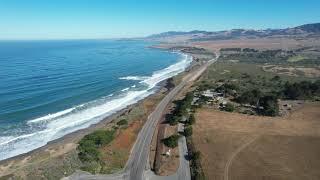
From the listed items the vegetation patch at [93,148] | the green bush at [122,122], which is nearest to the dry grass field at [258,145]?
the green bush at [122,122]

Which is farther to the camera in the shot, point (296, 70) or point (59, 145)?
point (296, 70)

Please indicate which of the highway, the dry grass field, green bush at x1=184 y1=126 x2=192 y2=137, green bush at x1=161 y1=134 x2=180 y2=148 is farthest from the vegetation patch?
the dry grass field

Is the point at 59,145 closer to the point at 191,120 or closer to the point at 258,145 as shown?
the point at 191,120

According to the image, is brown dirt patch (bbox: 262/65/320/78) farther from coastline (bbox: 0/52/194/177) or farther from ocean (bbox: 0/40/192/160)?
coastline (bbox: 0/52/194/177)

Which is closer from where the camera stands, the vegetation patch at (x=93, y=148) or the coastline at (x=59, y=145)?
the vegetation patch at (x=93, y=148)

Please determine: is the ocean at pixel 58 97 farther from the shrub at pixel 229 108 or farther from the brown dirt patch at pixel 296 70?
the brown dirt patch at pixel 296 70

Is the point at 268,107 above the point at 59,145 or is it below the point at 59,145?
below

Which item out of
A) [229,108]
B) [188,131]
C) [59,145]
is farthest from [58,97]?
[229,108]
